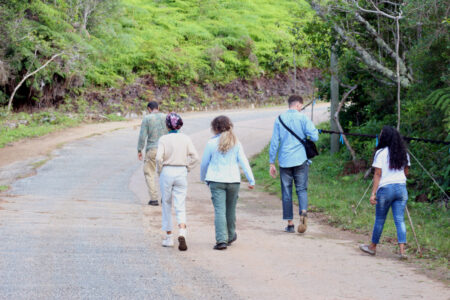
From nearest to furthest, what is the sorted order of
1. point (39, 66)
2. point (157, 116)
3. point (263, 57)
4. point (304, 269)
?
point (304, 269) < point (157, 116) < point (39, 66) < point (263, 57)

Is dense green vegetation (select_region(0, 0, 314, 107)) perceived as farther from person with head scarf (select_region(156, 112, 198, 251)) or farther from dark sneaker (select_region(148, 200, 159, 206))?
person with head scarf (select_region(156, 112, 198, 251))

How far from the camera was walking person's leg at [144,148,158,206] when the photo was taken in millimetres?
11223

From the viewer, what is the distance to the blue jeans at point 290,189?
8758 millimetres

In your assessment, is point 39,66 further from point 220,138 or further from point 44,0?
point 220,138

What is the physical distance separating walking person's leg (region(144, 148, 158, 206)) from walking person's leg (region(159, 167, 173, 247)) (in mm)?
3588

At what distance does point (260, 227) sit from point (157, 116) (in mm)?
3311

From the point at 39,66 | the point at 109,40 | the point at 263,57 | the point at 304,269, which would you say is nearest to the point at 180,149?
the point at 304,269

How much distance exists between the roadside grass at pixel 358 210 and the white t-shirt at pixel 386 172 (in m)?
1.04

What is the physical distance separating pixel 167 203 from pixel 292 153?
2169 mm

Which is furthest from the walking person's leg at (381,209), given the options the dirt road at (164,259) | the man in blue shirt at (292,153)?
the man in blue shirt at (292,153)

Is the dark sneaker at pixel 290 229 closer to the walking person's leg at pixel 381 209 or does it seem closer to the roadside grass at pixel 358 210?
the roadside grass at pixel 358 210

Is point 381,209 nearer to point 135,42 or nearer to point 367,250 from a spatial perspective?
point 367,250

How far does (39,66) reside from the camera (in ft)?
89.8

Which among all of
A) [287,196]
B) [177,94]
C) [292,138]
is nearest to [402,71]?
[292,138]
